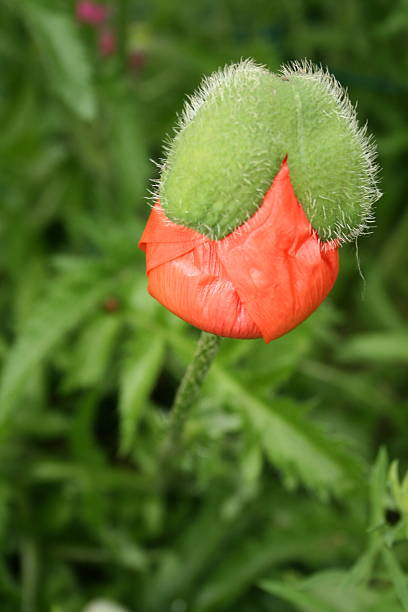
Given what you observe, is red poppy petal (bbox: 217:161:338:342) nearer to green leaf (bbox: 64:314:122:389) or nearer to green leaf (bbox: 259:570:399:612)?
green leaf (bbox: 259:570:399:612)

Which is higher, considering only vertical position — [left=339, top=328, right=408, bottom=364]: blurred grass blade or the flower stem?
[left=339, top=328, right=408, bottom=364]: blurred grass blade

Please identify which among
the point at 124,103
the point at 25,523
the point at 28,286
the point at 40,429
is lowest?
the point at 25,523

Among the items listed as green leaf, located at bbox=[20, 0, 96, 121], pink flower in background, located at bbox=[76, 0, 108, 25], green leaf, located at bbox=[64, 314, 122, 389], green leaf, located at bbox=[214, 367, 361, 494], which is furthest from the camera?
pink flower in background, located at bbox=[76, 0, 108, 25]

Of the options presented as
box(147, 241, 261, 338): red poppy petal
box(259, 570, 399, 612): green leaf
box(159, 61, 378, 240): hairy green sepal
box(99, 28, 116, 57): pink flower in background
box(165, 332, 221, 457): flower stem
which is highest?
box(99, 28, 116, 57): pink flower in background

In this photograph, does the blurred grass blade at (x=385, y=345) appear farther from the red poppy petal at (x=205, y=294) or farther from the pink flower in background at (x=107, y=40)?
the pink flower in background at (x=107, y=40)

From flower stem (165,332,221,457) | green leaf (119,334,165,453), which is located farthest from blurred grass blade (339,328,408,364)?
flower stem (165,332,221,457)

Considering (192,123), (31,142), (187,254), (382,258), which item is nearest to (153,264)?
(187,254)

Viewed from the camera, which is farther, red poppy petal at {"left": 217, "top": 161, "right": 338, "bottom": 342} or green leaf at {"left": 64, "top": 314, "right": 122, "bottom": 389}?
green leaf at {"left": 64, "top": 314, "right": 122, "bottom": 389}

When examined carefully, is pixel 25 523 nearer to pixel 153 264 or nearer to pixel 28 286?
pixel 28 286
